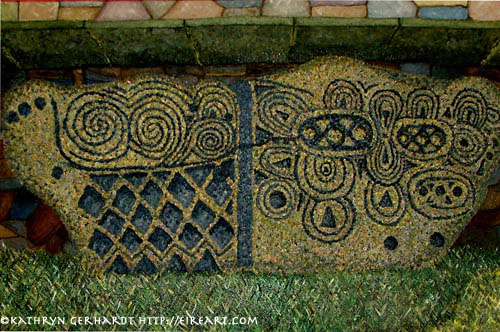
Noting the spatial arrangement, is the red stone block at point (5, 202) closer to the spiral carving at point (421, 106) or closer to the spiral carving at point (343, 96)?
the spiral carving at point (343, 96)

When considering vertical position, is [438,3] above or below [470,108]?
above

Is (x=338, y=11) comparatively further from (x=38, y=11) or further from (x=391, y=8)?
(x=38, y=11)

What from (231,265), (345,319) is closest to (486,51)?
(345,319)

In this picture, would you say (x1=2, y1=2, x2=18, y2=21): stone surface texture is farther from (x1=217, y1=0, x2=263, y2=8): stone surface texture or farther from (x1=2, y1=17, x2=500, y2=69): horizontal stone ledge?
(x1=217, y1=0, x2=263, y2=8): stone surface texture

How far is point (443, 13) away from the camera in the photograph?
2.84m

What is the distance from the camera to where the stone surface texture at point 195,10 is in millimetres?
2793

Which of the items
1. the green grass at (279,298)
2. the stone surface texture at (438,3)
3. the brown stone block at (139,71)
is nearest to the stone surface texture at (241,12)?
the brown stone block at (139,71)

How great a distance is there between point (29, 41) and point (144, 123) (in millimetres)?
799

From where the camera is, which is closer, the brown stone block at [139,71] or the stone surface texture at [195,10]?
the stone surface texture at [195,10]

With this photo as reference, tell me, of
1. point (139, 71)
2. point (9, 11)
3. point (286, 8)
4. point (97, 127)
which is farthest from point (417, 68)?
point (9, 11)

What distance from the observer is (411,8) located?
2848 millimetres

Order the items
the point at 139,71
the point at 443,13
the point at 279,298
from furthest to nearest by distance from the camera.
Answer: the point at 139,71
the point at 443,13
the point at 279,298

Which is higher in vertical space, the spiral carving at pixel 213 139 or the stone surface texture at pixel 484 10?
the stone surface texture at pixel 484 10

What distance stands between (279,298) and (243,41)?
1.45 m
